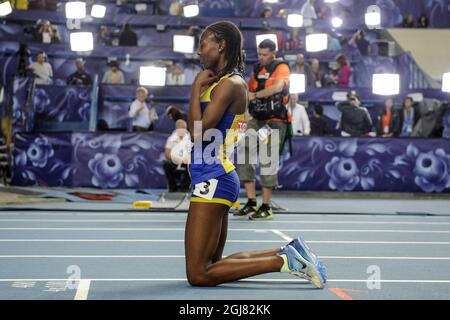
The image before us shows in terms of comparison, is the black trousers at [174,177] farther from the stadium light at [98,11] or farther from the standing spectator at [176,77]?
the stadium light at [98,11]

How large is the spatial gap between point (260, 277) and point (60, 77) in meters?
14.4

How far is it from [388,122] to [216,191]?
39.4ft

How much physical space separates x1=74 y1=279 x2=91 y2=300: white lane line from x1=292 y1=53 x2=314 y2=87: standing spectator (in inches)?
530

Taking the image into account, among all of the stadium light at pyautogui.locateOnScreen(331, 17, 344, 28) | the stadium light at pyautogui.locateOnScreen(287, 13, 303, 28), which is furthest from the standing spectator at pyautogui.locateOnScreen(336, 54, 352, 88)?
the stadium light at pyautogui.locateOnScreen(331, 17, 344, 28)

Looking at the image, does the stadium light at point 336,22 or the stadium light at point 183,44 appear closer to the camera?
the stadium light at point 183,44

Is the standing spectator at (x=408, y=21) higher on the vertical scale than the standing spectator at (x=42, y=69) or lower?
higher

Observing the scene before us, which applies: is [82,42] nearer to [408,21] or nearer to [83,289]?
[408,21]

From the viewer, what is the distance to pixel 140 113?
15.9 m

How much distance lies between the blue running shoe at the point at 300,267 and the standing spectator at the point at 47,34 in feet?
51.1

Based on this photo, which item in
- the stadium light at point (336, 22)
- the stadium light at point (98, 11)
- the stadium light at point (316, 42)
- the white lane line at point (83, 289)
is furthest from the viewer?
the stadium light at point (336, 22)

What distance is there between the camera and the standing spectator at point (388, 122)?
1655 centimetres

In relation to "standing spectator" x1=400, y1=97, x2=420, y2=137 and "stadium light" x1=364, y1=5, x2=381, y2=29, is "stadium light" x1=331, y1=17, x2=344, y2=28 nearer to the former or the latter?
"stadium light" x1=364, y1=5, x2=381, y2=29

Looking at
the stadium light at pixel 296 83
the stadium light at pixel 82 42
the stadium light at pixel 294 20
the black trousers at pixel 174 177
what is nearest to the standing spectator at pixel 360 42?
the stadium light at pixel 294 20

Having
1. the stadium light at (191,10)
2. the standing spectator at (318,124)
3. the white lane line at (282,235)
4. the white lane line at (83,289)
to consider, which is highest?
the stadium light at (191,10)
